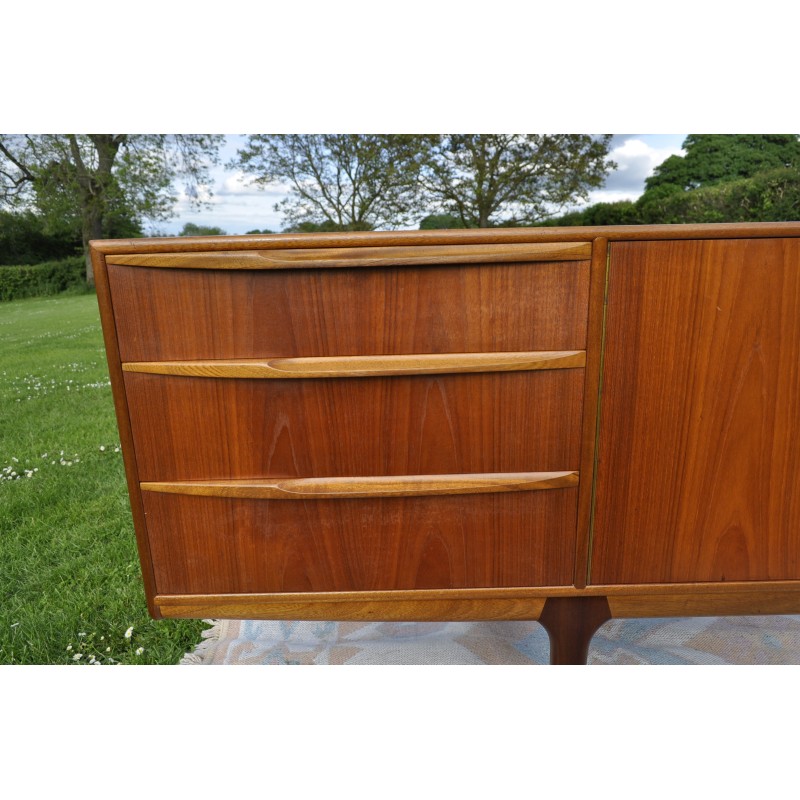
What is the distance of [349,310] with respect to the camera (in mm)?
1129

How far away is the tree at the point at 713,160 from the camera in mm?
6188

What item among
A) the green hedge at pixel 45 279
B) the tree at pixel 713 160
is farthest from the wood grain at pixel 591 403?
the tree at pixel 713 160

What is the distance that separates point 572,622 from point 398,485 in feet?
1.83

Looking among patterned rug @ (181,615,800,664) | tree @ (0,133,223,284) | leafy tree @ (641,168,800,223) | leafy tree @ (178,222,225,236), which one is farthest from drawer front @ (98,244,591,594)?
leafy tree @ (641,168,800,223)

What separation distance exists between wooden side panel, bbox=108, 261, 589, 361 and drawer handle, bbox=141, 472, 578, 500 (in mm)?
270

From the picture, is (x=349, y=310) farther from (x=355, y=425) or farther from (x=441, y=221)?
(x=441, y=221)

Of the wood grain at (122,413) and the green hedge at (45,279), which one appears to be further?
the green hedge at (45,279)

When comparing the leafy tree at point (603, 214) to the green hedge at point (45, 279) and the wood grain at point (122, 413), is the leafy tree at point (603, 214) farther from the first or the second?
the wood grain at point (122, 413)

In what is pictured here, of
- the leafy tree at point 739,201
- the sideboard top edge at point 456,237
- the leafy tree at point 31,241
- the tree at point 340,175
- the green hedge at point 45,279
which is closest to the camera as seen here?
the sideboard top edge at point 456,237

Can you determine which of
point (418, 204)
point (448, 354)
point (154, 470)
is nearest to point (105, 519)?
point (154, 470)

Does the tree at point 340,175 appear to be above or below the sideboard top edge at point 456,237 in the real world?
above

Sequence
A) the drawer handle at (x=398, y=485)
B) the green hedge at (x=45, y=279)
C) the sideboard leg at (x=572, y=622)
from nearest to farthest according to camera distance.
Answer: the drawer handle at (x=398, y=485) → the sideboard leg at (x=572, y=622) → the green hedge at (x=45, y=279)

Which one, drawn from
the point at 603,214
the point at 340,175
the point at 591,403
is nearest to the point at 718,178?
the point at 603,214

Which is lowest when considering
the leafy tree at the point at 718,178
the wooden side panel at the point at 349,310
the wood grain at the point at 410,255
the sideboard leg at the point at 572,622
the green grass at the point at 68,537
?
the green grass at the point at 68,537
